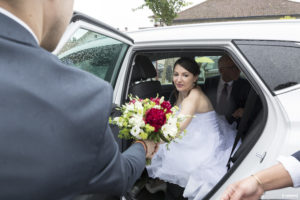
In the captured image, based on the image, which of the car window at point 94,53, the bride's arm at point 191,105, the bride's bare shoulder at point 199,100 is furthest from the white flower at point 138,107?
the bride's bare shoulder at point 199,100

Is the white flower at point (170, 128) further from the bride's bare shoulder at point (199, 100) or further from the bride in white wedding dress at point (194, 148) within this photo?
the bride's bare shoulder at point (199, 100)

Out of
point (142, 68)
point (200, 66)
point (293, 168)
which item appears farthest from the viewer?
point (200, 66)

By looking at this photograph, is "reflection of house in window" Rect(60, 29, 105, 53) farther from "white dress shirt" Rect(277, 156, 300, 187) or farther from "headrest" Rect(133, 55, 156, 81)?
"white dress shirt" Rect(277, 156, 300, 187)

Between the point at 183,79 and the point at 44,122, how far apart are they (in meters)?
2.17

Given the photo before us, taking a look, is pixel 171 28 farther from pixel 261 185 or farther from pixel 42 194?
pixel 42 194

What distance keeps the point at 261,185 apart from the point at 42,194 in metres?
0.95

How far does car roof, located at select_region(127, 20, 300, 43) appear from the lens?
56.9 inches

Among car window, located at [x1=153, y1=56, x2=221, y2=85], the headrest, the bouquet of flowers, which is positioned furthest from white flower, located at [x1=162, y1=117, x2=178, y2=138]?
car window, located at [x1=153, y1=56, x2=221, y2=85]

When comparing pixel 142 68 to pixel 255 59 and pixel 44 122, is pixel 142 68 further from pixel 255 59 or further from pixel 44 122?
→ pixel 44 122

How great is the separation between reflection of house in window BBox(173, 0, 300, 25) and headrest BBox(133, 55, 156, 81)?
29259 mm

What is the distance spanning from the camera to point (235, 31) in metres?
1.60

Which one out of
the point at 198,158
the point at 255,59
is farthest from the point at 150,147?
the point at 198,158

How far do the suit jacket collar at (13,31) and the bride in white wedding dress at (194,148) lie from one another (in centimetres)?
171

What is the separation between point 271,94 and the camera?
137cm
